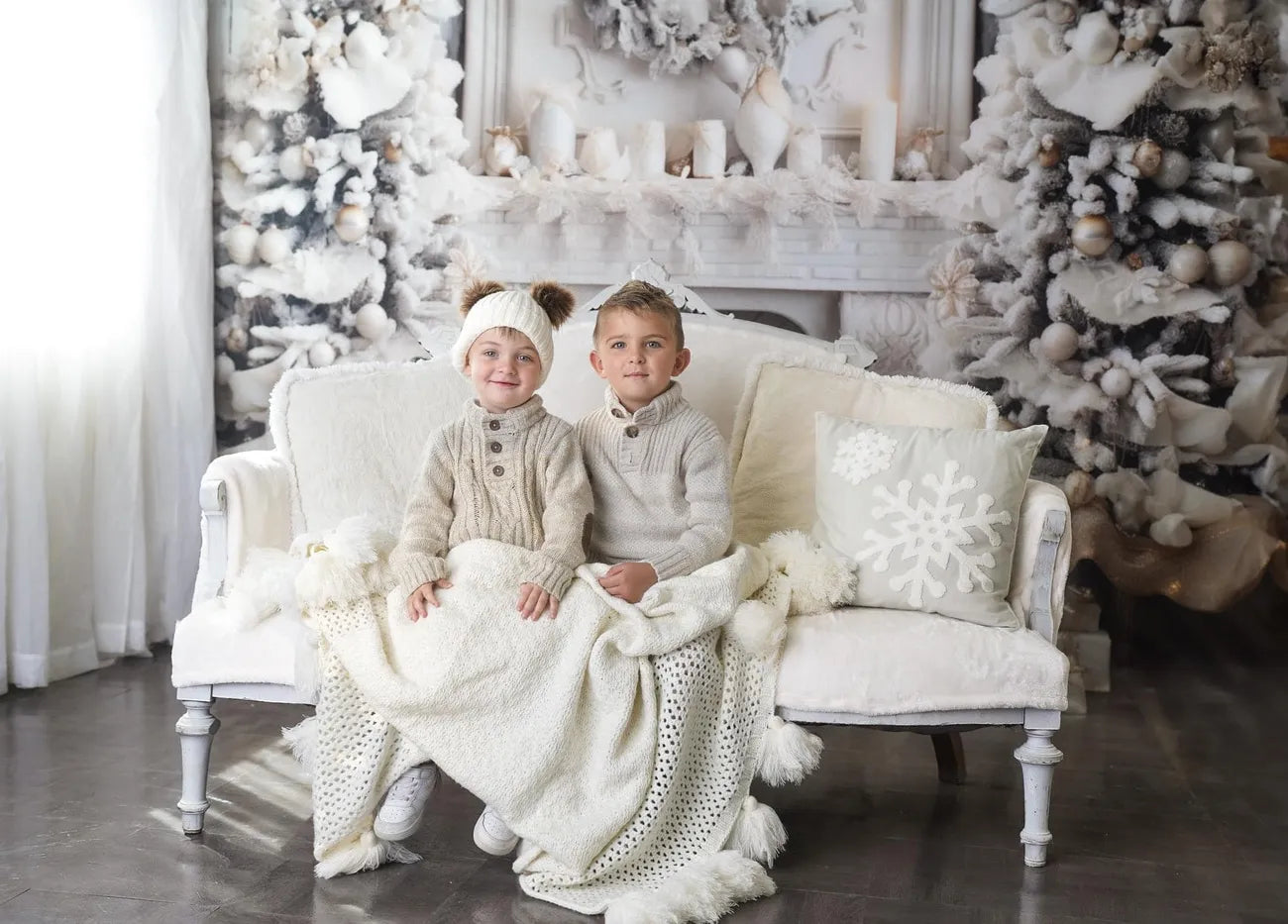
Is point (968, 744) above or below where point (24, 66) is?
below

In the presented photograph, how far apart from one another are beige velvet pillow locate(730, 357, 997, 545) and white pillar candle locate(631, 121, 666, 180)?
130 centimetres

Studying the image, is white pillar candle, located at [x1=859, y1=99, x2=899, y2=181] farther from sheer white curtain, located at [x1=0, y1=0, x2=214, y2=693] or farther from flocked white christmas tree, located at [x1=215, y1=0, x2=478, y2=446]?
sheer white curtain, located at [x1=0, y1=0, x2=214, y2=693]

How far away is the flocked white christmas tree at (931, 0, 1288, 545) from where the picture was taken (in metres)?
3.65

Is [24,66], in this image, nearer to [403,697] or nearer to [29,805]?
[29,805]

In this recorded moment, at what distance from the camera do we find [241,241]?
152 inches

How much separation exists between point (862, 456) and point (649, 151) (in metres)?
1.73

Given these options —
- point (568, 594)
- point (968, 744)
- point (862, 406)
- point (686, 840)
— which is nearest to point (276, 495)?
point (568, 594)

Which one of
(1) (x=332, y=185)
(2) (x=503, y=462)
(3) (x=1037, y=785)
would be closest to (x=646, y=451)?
(2) (x=503, y=462)

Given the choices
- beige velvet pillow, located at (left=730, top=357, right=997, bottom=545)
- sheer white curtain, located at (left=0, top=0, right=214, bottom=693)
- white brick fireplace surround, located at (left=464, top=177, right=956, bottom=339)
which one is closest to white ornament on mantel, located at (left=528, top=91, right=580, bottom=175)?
white brick fireplace surround, located at (left=464, top=177, right=956, bottom=339)

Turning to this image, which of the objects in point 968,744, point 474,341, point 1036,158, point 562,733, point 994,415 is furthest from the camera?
point 1036,158

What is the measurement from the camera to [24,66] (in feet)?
10.2

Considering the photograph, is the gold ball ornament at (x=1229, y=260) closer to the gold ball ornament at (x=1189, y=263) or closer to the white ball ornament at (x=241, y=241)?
the gold ball ornament at (x=1189, y=263)

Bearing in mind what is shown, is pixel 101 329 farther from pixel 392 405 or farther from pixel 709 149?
pixel 709 149

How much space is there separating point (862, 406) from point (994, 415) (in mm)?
255
